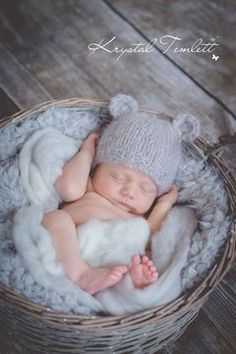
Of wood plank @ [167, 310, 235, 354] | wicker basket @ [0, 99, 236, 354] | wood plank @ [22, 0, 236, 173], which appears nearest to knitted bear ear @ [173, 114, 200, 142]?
wicker basket @ [0, 99, 236, 354]

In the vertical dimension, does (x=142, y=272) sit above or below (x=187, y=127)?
below

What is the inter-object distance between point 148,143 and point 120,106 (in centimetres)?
16

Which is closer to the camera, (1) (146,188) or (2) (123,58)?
(1) (146,188)

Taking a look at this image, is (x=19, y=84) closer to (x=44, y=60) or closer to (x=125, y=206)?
(x=44, y=60)

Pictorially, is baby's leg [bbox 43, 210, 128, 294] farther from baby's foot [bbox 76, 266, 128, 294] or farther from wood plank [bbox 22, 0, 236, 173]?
wood plank [bbox 22, 0, 236, 173]

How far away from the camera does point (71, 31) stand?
206 cm

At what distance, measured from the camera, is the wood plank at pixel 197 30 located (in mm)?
1934

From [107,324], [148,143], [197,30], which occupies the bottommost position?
[107,324]

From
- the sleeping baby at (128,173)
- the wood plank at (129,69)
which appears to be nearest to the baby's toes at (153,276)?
the sleeping baby at (128,173)

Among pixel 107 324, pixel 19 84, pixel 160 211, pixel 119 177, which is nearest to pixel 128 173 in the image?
pixel 119 177

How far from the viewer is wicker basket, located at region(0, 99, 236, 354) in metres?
1.03

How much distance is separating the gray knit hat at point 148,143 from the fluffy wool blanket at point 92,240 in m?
0.10

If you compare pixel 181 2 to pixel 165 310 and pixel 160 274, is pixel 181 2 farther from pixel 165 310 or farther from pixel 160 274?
pixel 165 310

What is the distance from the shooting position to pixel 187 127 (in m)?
1.38
